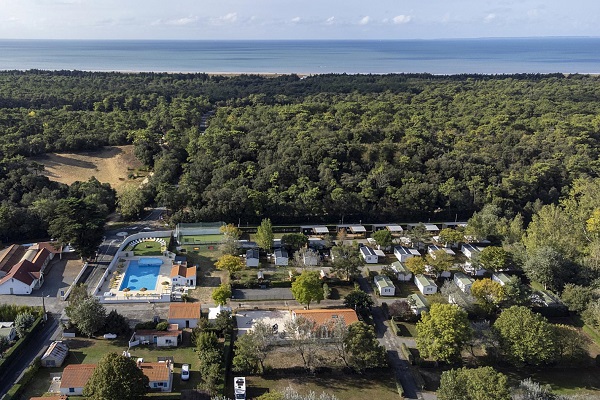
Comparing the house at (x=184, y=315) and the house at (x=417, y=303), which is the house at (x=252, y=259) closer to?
the house at (x=184, y=315)

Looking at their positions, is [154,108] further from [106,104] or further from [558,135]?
[558,135]

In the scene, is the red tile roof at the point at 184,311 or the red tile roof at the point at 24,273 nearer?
the red tile roof at the point at 184,311

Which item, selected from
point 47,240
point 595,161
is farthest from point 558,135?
point 47,240

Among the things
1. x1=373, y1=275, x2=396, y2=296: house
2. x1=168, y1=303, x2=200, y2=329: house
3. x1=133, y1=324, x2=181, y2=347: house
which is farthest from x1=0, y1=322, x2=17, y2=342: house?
x1=373, y1=275, x2=396, y2=296: house

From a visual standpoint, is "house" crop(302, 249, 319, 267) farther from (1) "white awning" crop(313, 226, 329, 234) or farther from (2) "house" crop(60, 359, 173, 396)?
(2) "house" crop(60, 359, 173, 396)

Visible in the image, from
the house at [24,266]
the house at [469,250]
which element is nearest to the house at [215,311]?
the house at [24,266]

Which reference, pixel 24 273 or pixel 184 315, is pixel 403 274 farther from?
pixel 24 273
